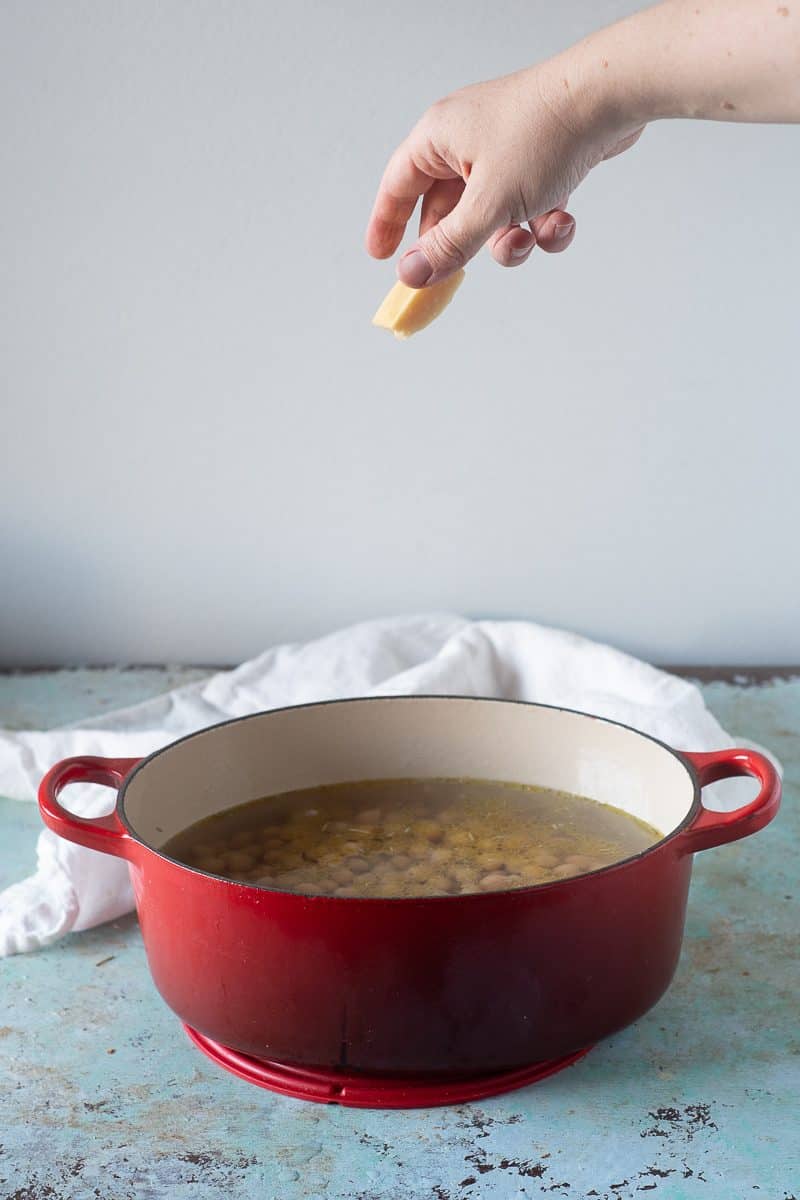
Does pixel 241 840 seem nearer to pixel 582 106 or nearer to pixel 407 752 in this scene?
pixel 407 752

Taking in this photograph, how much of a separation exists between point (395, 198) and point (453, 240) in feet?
0.37

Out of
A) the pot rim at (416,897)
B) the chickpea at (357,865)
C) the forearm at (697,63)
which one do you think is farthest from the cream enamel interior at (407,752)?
the forearm at (697,63)

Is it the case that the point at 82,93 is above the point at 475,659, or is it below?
above

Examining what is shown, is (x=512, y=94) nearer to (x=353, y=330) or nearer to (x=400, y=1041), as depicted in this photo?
(x=400, y=1041)

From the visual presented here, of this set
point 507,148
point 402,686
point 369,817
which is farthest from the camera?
point 402,686

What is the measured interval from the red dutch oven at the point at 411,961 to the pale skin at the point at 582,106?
32 centimetres

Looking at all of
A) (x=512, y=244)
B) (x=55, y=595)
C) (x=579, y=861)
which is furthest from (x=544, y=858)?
(x=55, y=595)

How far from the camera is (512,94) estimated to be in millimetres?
669

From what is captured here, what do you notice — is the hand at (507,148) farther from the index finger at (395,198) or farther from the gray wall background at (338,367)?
the gray wall background at (338,367)

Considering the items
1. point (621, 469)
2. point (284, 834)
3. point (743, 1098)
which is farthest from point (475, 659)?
point (743, 1098)

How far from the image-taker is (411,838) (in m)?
0.76

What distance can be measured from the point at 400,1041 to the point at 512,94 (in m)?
0.49

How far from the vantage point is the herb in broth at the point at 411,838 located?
2.28ft

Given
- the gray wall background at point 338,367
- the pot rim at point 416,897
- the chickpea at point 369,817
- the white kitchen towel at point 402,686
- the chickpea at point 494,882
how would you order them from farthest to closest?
the gray wall background at point 338,367
the white kitchen towel at point 402,686
the chickpea at point 369,817
the chickpea at point 494,882
the pot rim at point 416,897
